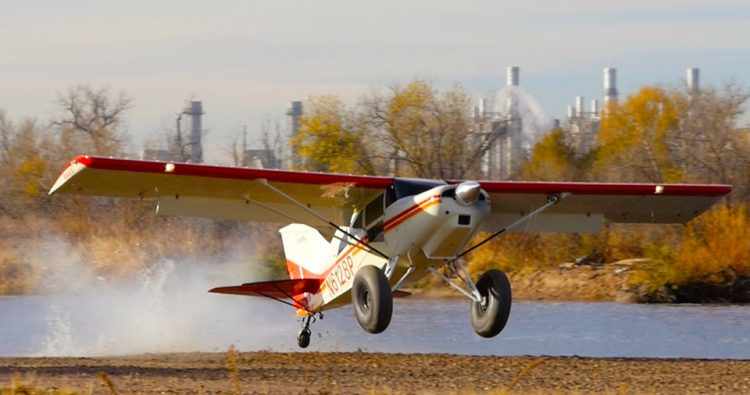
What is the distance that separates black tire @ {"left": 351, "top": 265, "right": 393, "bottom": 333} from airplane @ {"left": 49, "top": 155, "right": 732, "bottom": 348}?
14 mm

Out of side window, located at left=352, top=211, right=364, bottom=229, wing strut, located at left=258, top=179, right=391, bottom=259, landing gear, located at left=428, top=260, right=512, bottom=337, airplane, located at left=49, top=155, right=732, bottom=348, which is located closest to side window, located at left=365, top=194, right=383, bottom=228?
airplane, located at left=49, top=155, right=732, bottom=348

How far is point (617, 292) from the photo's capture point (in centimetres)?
3206

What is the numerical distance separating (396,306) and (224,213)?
13630 millimetres

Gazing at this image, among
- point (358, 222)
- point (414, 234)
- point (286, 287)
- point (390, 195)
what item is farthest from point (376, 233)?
point (286, 287)

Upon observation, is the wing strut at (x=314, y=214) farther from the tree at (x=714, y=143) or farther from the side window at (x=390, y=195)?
the tree at (x=714, y=143)

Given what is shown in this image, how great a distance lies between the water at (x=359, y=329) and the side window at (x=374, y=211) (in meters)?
3.46

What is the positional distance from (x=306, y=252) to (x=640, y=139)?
24650mm

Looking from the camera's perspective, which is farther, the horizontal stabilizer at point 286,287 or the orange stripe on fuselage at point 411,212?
the horizontal stabilizer at point 286,287

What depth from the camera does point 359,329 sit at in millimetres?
24859

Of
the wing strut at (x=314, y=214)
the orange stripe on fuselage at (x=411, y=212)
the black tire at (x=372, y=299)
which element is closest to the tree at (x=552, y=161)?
the wing strut at (x=314, y=214)

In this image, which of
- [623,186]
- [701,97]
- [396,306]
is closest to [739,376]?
[623,186]

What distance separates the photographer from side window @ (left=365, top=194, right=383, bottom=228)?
1692 centimetres

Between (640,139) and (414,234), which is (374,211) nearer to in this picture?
(414,234)

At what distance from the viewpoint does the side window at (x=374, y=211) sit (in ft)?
55.5
